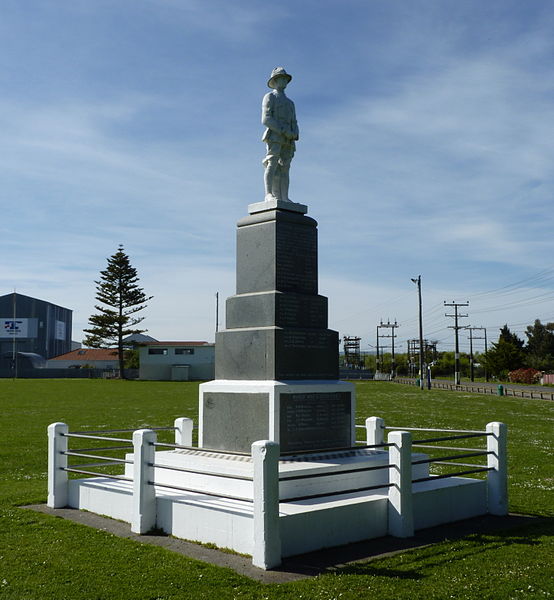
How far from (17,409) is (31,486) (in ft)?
72.4

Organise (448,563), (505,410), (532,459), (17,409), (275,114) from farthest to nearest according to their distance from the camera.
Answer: (505,410), (17,409), (532,459), (275,114), (448,563)

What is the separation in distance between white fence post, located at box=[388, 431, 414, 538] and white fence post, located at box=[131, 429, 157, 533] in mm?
3341

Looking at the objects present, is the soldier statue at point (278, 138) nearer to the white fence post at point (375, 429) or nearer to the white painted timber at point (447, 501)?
the white fence post at point (375, 429)

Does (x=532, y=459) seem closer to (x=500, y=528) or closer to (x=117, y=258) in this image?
(x=500, y=528)

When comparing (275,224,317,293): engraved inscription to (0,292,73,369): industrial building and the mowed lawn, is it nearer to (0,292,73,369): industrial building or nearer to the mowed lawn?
the mowed lawn

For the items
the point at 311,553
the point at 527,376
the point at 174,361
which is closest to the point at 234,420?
the point at 311,553

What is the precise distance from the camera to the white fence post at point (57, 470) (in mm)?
11656

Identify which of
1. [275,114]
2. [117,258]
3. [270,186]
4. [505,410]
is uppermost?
[117,258]

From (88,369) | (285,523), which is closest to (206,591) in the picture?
(285,523)

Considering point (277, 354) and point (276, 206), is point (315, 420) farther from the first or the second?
point (276, 206)

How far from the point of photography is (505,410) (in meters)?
37.4

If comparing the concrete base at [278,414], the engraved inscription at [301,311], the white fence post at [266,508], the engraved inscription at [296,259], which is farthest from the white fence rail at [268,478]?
the engraved inscription at [296,259]

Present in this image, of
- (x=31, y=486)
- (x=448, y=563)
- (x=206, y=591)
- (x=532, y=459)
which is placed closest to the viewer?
(x=206, y=591)

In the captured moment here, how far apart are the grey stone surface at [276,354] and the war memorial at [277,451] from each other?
0.02m
